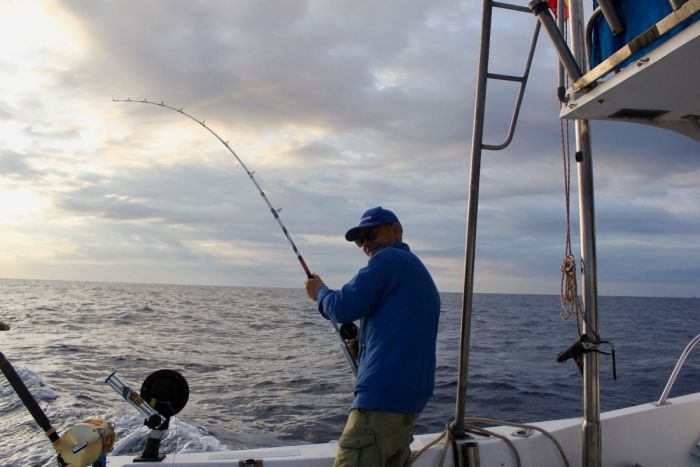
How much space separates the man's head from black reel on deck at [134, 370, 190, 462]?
1021mm

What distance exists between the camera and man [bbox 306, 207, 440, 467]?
2.20 meters

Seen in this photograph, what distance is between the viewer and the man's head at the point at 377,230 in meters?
2.47

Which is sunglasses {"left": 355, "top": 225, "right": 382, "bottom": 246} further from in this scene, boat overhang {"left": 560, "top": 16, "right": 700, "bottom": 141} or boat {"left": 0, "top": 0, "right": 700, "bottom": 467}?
boat overhang {"left": 560, "top": 16, "right": 700, "bottom": 141}

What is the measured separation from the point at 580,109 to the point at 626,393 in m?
8.32

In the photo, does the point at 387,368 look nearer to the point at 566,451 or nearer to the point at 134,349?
the point at 566,451

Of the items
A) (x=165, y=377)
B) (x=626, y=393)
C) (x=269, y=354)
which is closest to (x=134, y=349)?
(x=269, y=354)

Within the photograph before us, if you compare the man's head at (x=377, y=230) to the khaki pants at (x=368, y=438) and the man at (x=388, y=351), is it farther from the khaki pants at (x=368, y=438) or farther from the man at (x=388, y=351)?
the khaki pants at (x=368, y=438)

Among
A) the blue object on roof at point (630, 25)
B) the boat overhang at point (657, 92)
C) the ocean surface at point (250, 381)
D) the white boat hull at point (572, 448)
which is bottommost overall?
the ocean surface at point (250, 381)

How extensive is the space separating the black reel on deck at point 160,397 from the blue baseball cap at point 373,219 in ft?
3.29

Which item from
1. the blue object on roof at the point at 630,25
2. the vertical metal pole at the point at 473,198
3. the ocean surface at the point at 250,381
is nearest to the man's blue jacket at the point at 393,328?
the vertical metal pole at the point at 473,198

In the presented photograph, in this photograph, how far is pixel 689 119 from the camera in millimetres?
2250

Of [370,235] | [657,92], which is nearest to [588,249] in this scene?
[657,92]

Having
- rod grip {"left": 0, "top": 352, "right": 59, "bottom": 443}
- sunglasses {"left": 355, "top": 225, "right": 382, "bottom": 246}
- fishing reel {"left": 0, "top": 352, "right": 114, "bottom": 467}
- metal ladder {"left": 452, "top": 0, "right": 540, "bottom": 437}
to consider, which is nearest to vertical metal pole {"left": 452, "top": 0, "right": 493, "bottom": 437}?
metal ladder {"left": 452, "top": 0, "right": 540, "bottom": 437}

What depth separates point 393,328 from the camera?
2.23 meters
